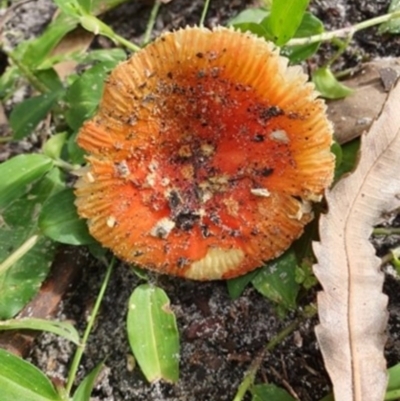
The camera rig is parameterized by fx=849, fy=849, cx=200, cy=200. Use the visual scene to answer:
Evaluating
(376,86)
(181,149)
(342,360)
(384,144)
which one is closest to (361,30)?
(376,86)

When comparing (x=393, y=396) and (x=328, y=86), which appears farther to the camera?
(x=328, y=86)

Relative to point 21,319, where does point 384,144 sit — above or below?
above

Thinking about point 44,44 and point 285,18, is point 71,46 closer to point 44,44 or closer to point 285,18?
point 44,44

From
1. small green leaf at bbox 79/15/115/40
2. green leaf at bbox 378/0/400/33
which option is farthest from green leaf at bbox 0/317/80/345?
green leaf at bbox 378/0/400/33

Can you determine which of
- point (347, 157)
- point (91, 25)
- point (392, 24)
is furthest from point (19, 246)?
point (392, 24)

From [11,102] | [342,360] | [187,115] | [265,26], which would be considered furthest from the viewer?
[11,102]

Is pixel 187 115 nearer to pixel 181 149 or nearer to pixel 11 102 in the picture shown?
pixel 181 149
